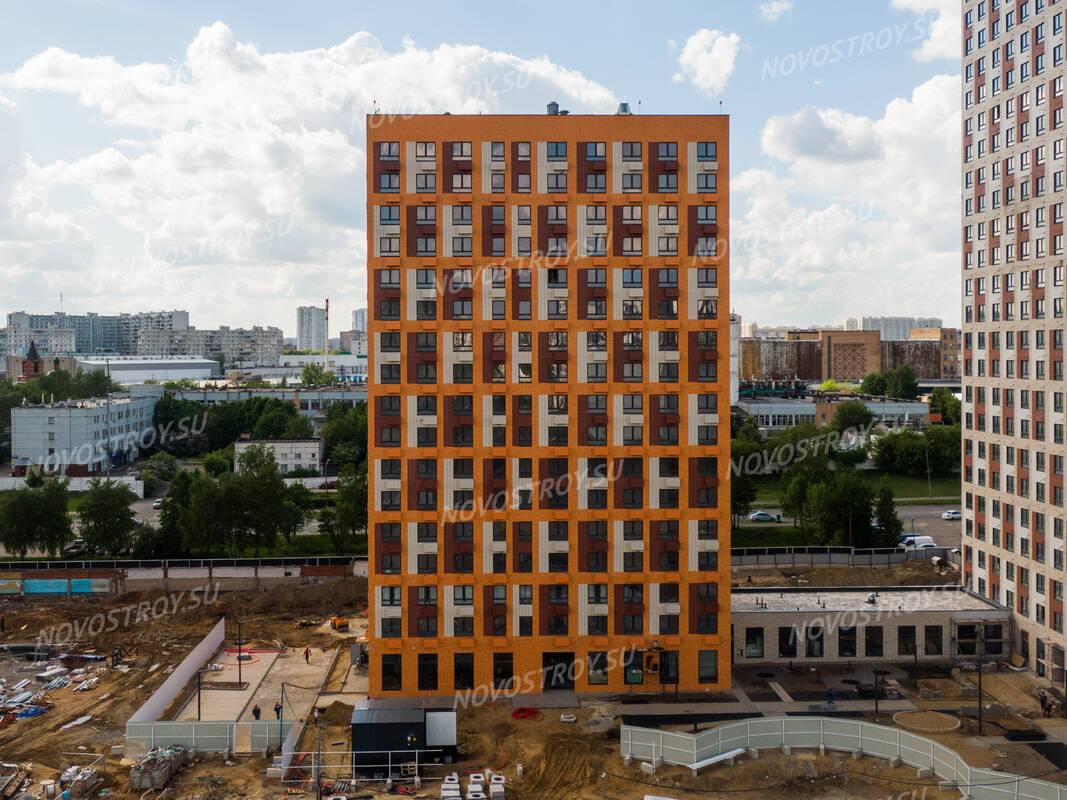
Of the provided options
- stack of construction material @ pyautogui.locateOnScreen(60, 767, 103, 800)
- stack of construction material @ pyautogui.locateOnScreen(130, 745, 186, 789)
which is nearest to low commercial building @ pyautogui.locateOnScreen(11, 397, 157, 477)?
stack of construction material @ pyautogui.locateOnScreen(60, 767, 103, 800)

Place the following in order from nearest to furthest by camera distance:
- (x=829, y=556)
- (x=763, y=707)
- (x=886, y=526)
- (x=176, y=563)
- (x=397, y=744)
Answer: (x=397, y=744) < (x=763, y=707) < (x=176, y=563) < (x=829, y=556) < (x=886, y=526)

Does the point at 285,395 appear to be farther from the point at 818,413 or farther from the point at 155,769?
the point at 155,769

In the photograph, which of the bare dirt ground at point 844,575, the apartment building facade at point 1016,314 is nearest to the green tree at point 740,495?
the bare dirt ground at point 844,575

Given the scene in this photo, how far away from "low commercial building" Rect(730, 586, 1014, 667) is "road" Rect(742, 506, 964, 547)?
116 feet

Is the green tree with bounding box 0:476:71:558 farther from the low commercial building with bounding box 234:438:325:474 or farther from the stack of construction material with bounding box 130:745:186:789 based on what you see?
the stack of construction material with bounding box 130:745:186:789

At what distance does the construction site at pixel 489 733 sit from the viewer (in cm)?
4200

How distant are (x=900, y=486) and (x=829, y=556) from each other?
44022 mm

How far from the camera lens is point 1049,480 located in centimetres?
5550

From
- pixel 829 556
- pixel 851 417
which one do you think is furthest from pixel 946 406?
pixel 829 556

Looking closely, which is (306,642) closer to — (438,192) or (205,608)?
(205,608)

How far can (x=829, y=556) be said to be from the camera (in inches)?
3413

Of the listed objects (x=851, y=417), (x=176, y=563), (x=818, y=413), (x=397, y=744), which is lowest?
(x=397, y=744)

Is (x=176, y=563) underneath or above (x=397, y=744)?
above

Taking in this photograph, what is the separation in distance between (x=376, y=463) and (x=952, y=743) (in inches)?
1386
